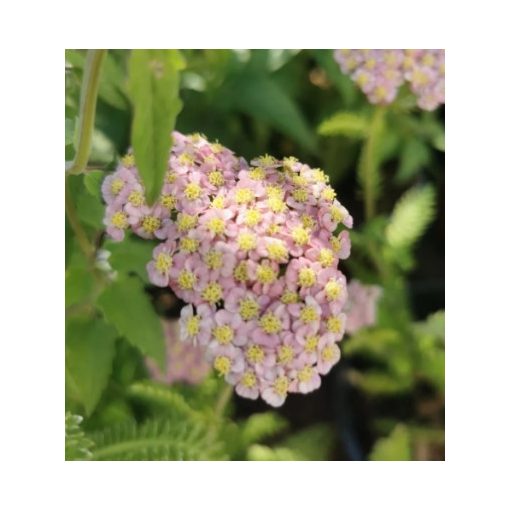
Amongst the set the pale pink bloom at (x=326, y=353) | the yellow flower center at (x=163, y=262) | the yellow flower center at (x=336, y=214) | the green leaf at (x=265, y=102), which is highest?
the green leaf at (x=265, y=102)

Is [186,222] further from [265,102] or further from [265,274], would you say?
[265,102]

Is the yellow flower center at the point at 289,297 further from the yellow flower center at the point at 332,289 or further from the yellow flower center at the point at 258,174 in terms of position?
the yellow flower center at the point at 258,174

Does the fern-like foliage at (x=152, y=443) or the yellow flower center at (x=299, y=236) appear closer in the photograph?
the yellow flower center at (x=299, y=236)

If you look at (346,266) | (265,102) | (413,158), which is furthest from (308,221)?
(413,158)

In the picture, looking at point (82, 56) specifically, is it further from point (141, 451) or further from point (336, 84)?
point (141, 451)

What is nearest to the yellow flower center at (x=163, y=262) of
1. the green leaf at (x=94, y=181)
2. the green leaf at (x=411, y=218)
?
the green leaf at (x=94, y=181)

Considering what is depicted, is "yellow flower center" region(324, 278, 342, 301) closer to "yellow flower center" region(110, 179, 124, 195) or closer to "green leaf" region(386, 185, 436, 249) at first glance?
"yellow flower center" region(110, 179, 124, 195)

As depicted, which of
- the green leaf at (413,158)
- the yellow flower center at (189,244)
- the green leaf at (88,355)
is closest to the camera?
the yellow flower center at (189,244)

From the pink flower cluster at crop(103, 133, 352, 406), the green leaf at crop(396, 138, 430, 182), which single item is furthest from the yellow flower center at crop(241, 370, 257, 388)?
the green leaf at crop(396, 138, 430, 182)
